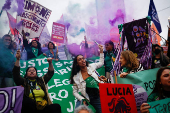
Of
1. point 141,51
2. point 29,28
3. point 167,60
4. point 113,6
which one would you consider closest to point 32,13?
point 29,28

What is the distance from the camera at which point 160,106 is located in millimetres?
1562

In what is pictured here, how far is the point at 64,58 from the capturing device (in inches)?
157

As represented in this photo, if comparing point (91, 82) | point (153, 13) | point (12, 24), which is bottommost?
point (91, 82)

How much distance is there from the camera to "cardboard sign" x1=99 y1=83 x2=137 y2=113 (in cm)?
178

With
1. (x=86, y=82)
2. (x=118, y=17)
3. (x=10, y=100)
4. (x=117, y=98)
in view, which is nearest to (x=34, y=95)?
(x=10, y=100)

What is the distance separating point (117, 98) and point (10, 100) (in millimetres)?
1509

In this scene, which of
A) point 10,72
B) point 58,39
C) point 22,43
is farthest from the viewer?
point 58,39

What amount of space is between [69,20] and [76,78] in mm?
2135

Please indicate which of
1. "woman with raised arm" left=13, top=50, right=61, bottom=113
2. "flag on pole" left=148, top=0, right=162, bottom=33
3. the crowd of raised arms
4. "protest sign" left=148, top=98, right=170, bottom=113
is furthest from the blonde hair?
"flag on pole" left=148, top=0, right=162, bottom=33

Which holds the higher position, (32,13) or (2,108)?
(32,13)

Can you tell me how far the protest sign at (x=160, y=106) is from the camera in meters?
1.53

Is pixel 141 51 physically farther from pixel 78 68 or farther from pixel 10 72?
pixel 10 72

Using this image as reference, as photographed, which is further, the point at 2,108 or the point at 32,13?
the point at 32,13

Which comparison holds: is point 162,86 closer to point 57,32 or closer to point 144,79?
point 144,79
